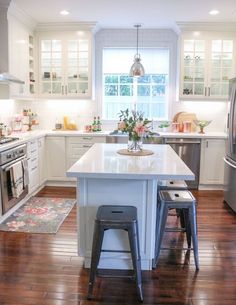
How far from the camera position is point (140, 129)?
3.24m

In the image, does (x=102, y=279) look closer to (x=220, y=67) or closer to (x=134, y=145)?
(x=134, y=145)

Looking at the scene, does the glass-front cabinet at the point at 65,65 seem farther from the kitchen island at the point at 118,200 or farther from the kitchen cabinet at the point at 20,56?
the kitchen island at the point at 118,200

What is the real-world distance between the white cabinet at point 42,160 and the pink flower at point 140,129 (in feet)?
7.44

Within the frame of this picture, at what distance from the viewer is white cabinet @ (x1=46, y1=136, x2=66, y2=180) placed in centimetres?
531

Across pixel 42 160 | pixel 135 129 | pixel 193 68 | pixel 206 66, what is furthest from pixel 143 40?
pixel 135 129

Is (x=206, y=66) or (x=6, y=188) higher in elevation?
(x=206, y=66)

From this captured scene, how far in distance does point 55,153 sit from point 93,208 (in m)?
2.82

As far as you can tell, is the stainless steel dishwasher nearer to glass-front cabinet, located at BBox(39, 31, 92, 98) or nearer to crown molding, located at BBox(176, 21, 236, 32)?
glass-front cabinet, located at BBox(39, 31, 92, 98)

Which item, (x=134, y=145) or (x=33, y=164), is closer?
(x=134, y=145)

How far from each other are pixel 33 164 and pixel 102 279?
2610 millimetres

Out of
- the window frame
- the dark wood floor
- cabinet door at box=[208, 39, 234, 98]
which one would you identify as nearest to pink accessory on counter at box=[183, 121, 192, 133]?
cabinet door at box=[208, 39, 234, 98]

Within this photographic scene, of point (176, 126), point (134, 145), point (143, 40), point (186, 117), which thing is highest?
point (143, 40)

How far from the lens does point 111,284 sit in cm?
257

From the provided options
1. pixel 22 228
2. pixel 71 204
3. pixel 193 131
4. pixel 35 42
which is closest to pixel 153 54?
pixel 193 131
